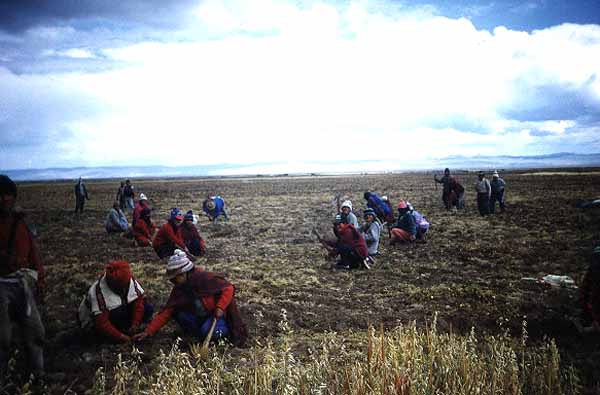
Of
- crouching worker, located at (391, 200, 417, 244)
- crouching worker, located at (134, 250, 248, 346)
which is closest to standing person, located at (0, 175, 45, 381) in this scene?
crouching worker, located at (134, 250, 248, 346)

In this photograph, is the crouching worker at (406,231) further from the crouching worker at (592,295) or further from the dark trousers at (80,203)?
the dark trousers at (80,203)

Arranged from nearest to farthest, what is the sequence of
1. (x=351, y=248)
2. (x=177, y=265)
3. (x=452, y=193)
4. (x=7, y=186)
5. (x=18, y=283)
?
(x=18, y=283), (x=7, y=186), (x=177, y=265), (x=351, y=248), (x=452, y=193)

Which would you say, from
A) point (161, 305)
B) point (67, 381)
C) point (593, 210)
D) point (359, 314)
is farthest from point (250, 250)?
point (593, 210)

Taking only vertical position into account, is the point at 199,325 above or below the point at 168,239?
below

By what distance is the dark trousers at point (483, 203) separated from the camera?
17828 mm

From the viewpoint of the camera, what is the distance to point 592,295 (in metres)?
5.20

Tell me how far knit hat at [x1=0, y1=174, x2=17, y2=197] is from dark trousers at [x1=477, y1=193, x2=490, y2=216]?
1771 cm

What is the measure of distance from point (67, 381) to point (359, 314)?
4.45 m

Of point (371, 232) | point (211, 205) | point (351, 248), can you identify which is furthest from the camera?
point (211, 205)

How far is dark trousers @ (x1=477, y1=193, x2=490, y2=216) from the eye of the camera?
17828 mm

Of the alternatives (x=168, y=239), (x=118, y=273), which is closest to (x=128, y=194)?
(x=168, y=239)

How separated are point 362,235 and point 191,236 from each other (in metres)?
5.14

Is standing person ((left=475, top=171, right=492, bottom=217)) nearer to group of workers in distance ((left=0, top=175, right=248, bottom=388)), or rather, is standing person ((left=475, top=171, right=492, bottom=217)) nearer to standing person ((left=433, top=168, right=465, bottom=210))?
standing person ((left=433, top=168, right=465, bottom=210))

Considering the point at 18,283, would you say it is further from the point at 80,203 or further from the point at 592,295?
the point at 80,203
